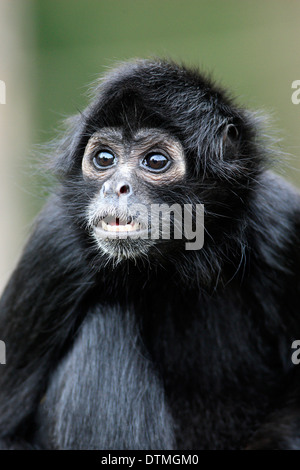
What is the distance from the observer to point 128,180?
15.1 ft

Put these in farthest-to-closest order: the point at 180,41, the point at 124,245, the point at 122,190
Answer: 1. the point at 180,41
2. the point at 124,245
3. the point at 122,190

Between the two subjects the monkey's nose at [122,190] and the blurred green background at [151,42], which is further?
the blurred green background at [151,42]

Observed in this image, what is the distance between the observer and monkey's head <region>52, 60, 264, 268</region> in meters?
4.61

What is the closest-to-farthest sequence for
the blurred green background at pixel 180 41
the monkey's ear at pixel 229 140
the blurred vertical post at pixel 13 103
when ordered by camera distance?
the monkey's ear at pixel 229 140
the blurred vertical post at pixel 13 103
the blurred green background at pixel 180 41

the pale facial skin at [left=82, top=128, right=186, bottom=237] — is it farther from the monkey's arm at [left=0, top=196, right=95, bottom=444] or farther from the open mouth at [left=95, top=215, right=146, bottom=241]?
the monkey's arm at [left=0, top=196, right=95, bottom=444]

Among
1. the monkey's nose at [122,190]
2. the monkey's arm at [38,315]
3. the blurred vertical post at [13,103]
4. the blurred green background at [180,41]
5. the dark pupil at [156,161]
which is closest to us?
the monkey's nose at [122,190]

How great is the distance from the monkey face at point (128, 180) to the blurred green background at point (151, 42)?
4856mm

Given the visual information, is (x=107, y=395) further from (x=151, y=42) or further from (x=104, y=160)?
(x=151, y=42)

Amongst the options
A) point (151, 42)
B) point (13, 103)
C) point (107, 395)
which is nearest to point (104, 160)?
point (107, 395)

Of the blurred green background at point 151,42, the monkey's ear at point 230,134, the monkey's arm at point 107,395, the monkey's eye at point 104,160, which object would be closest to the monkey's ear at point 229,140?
the monkey's ear at point 230,134

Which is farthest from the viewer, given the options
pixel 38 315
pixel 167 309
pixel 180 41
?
pixel 180 41

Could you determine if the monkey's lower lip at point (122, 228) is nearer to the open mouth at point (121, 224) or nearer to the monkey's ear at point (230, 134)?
the open mouth at point (121, 224)

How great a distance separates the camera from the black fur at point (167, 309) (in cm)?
479
